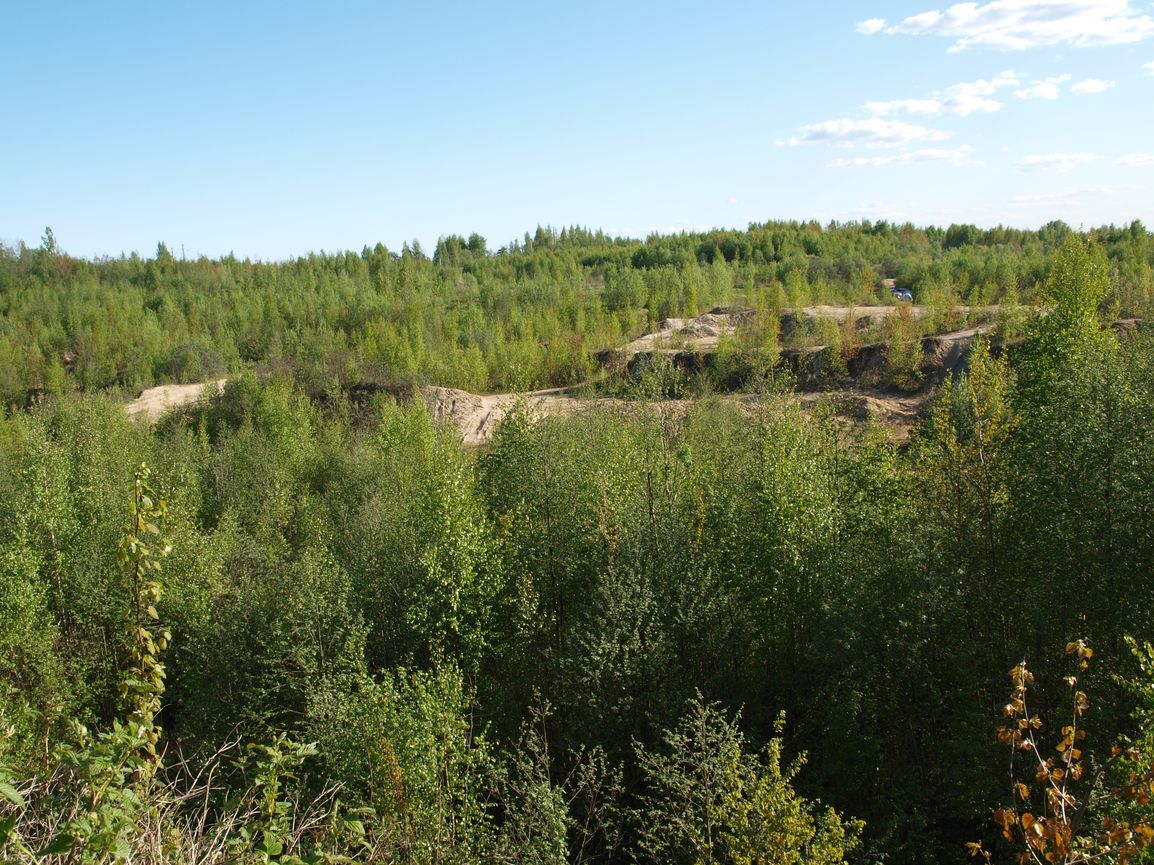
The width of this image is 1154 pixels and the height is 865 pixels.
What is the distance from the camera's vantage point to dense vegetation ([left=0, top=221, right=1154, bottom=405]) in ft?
184

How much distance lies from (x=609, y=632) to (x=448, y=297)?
251 ft


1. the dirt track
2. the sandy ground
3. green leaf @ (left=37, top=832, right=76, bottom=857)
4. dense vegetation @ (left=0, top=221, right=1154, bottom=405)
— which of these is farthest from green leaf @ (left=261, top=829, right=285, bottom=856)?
the sandy ground

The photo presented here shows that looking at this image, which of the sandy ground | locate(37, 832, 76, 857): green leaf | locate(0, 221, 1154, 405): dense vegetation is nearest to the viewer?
locate(37, 832, 76, 857): green leaf

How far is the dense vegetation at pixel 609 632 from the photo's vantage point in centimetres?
939

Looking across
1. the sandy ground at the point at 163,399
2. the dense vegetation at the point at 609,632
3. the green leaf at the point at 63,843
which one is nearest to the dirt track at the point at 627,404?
the sandy ground at the point at 163,399

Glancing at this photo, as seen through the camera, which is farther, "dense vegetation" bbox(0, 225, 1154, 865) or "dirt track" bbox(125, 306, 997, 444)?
"dirt track" bbox(125, 306, 997, 444)

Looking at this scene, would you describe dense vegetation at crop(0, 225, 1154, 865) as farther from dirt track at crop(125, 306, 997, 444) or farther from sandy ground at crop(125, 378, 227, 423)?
sandy ground at crop(125, 378, 227, 423)

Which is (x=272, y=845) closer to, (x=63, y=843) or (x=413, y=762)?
(x=63, y=843)

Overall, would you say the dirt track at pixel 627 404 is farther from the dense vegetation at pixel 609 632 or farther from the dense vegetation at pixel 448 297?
the dense vegetation at pixel 609 632

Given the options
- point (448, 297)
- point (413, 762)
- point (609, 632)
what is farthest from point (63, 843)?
point (448, 297)

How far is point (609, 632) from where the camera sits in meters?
14.6

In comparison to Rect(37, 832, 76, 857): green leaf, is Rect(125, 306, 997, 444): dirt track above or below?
below

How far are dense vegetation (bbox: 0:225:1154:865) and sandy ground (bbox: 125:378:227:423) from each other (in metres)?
18.7

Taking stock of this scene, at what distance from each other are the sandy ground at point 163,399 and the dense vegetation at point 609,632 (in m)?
18.7
